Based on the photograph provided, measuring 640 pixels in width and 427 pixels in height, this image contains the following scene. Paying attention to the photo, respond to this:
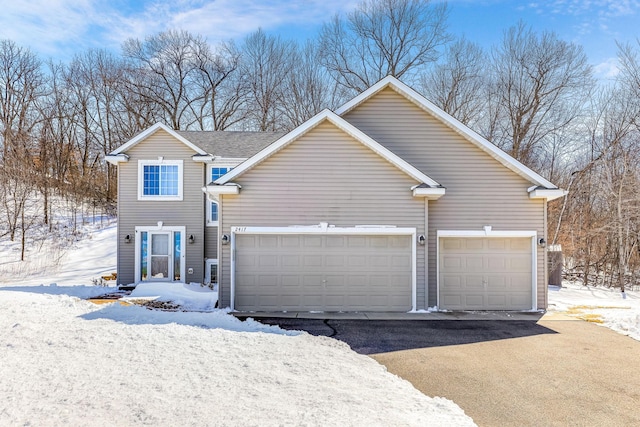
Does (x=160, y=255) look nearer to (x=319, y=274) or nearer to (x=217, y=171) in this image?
(x=217, y=171)

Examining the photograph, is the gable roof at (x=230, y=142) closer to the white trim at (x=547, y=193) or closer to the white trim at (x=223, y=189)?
the white trim at (x=223, y=189)

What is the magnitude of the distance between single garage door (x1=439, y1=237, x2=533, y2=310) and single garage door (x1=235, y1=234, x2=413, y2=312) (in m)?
1.34

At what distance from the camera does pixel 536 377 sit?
5.88 metres

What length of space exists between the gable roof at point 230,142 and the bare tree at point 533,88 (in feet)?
53.5

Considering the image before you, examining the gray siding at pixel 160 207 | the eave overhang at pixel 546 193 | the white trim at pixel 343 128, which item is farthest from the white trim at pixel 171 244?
the eave overhang at pixel 546 193

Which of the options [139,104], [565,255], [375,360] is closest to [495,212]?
[375,360]

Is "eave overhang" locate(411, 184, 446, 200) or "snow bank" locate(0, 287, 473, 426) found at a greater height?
"eave overhang" locate(411, 184, 446, 200)

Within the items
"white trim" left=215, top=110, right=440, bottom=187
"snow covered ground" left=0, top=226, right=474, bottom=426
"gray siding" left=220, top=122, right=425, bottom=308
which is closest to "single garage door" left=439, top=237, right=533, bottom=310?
"gray siding" left=220, top=122, right=425, bottom=308

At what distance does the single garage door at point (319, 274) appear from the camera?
10.4 m

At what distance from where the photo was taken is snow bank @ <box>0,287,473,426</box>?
3896mm

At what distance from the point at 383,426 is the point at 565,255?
70.4 ft

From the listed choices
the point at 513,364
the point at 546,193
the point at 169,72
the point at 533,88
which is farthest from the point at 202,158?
the point at 533,88

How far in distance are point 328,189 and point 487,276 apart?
4.94 metres

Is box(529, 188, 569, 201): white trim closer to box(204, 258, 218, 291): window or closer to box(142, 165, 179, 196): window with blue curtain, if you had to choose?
box(204, 258, 218, 291): window
